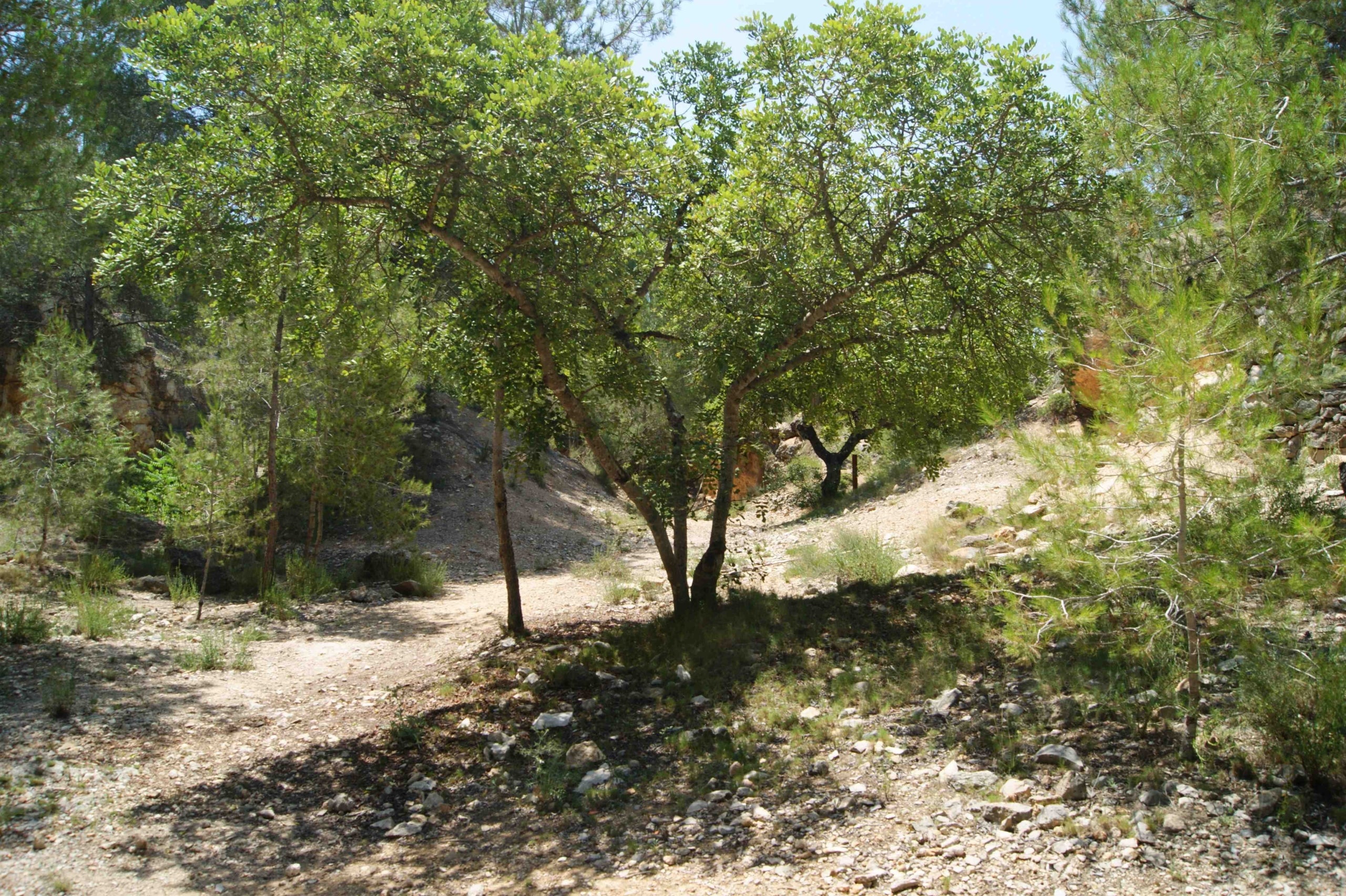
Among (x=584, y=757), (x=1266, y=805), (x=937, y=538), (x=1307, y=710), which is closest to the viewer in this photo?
(x=1266, y=805)

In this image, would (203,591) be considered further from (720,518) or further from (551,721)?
(720,518)

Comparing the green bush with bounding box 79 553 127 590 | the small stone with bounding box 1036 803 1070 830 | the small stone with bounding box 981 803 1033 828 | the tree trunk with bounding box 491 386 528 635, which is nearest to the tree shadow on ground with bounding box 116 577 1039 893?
the tree trunk with bounding box 491 386 528 635

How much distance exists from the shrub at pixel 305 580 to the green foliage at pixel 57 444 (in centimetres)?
275

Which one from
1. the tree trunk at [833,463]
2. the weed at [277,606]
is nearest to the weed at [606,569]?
the weed at [277,606]

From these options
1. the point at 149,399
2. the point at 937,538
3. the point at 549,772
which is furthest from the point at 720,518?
the point at 149,399

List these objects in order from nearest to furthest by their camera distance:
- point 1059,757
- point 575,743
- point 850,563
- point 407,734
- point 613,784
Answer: point 1059,757
point 613,784
point 575,743
point 407,734
point 850,563

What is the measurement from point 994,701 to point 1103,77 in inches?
236

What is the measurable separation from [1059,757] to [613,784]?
9.23 feet

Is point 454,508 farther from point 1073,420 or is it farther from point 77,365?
point 1073,420

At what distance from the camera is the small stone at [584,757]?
6648 mm

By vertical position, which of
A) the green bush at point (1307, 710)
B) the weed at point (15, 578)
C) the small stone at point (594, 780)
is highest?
the weed at point (15, 578)

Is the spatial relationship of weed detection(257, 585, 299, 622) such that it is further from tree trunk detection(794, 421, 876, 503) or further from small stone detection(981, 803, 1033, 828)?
tree trunk detection(794, 421, 876, 503)

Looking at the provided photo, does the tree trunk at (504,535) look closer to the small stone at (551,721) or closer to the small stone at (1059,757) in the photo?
the small stone at (551,721)

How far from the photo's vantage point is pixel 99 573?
41.2 feet
